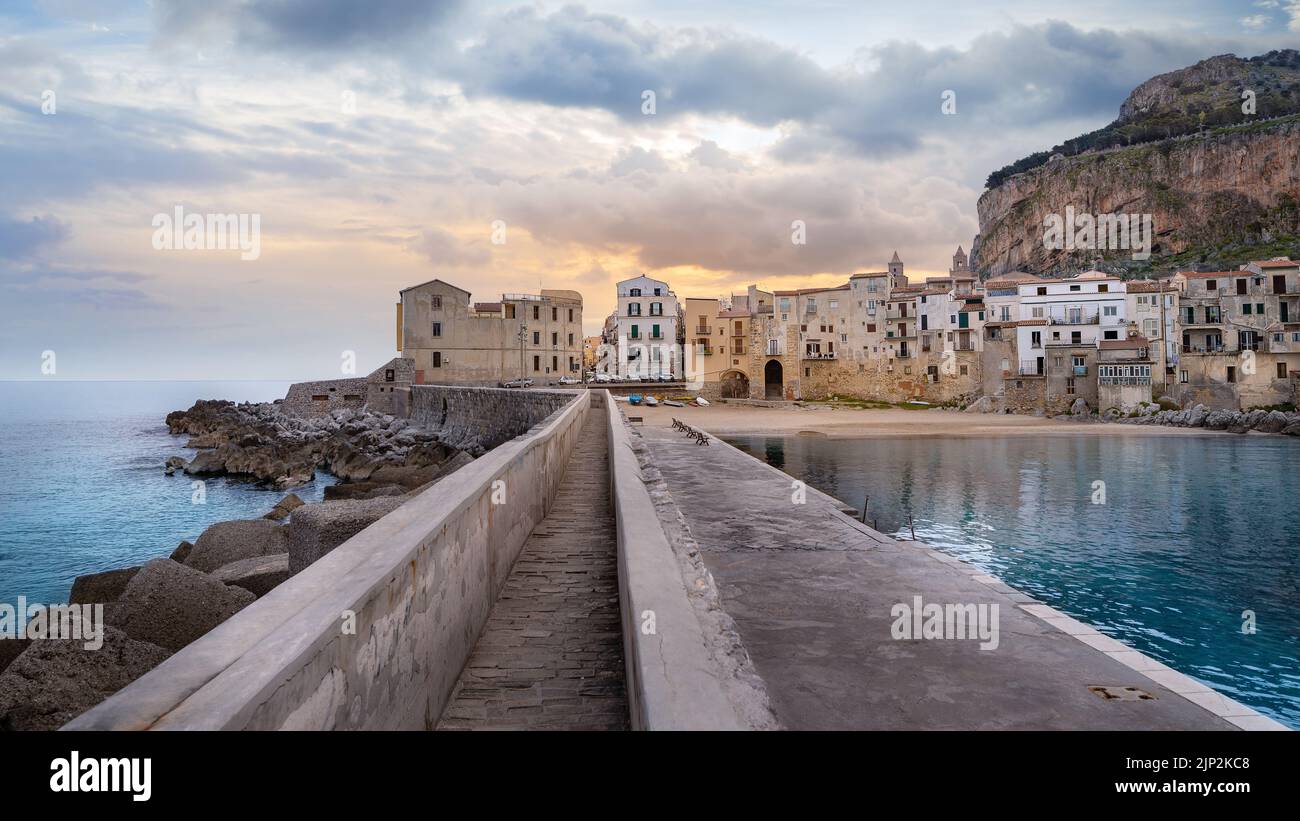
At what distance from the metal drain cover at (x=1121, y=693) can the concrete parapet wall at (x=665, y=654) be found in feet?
12.3

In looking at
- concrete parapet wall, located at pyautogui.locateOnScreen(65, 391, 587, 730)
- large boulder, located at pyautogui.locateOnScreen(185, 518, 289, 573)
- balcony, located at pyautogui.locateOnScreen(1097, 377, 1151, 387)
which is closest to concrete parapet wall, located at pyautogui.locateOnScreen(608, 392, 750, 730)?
concrete parapet wall, located at pyautogui.locateOnScreen(65, 391, 587, 730)

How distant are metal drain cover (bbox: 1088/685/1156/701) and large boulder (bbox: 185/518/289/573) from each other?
1564 cm

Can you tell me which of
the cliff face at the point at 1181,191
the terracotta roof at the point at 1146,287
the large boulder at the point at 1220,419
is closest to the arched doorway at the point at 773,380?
the terracotta roof at the point at 1146,287

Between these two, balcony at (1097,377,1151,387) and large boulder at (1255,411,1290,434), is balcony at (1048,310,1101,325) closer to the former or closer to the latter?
balcony at (1097,377,1151,387)

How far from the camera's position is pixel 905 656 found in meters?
6.62

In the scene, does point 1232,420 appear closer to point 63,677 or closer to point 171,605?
point 171,605

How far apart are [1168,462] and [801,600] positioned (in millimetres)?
38330

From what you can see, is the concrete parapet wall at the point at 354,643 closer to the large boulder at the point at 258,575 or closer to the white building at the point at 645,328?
the large boulder at the point at 258,575

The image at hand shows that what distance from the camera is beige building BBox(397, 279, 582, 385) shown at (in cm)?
6281

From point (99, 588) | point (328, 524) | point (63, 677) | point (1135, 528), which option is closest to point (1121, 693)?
point (328, 524)

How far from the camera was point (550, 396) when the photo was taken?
105ft

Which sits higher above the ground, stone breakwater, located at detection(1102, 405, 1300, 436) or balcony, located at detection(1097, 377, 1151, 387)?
balcony, located at detection(1097, 377, 1151, 387)
